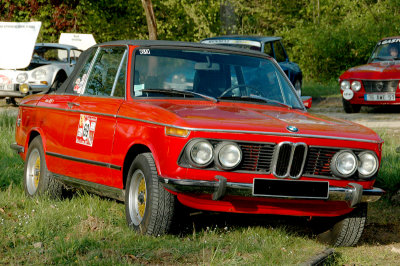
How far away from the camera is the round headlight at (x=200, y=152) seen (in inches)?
206

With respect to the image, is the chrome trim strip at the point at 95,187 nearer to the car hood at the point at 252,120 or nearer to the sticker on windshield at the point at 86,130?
the sticker on windshield at the point at 86,130

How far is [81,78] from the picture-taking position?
23.5ft

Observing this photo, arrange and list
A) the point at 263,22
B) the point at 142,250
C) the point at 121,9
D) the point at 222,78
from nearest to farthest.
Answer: the point at 142,250 < the point at 222,78 < the point at 121,9 < the point at 263,22

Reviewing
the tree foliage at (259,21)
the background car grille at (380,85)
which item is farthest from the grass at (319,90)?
the background car grille at (380,85)

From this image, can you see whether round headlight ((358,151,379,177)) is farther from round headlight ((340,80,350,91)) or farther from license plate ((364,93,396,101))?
round headlight ((340,80,350,91))

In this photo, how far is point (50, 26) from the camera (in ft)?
102

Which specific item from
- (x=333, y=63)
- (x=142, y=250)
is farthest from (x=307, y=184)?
(x=333, y=63)

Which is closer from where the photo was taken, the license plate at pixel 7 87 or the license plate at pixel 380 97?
the license plate at pixel 380 97

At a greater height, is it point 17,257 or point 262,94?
point 262,94

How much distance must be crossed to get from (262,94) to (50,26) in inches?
1009

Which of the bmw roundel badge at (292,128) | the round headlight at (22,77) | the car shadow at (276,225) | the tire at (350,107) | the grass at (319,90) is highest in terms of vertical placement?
the bmw roundel badge at (292,128)

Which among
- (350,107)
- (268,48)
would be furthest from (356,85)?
(268,48)

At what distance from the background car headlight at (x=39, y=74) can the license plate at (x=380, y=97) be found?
7.19 m

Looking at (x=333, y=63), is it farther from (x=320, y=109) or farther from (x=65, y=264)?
(x=65, y=264)
